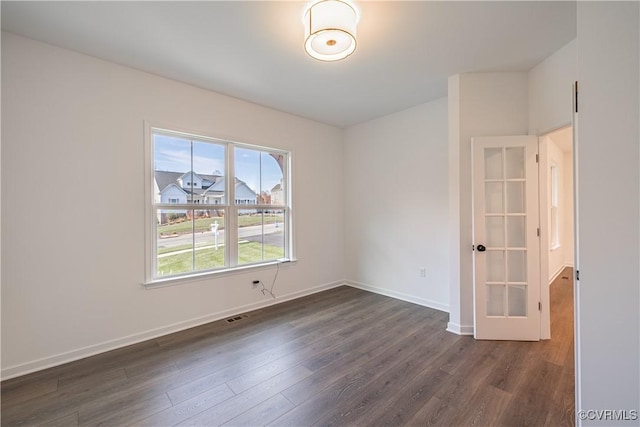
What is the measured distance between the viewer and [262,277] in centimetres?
366

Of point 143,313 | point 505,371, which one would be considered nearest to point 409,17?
point 505,371

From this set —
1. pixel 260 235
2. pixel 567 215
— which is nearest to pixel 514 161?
pixel 260 235

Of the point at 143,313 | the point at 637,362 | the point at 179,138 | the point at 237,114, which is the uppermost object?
the point at 237,114

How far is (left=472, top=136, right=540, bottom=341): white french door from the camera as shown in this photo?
265 centimetres

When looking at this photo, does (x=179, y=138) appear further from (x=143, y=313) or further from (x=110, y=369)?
(x=110, y=369)

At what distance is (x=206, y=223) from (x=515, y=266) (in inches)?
138

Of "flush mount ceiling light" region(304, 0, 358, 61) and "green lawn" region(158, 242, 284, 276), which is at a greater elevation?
"flush mount ceiling light" region(304, 0, 358, 61)

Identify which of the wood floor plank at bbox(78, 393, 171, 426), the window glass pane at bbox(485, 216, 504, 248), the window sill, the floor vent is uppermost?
the window glass pane at bbox(485, 216, 504, 248)

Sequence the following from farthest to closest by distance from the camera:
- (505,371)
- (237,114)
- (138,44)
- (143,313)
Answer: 1. (237,114)
2. (143,313)
3. (138,44)
4. (505,371)

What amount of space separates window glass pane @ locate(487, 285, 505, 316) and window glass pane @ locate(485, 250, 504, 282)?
0.09 meters

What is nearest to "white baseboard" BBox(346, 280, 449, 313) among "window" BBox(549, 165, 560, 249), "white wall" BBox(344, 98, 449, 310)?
"white wall" BBox(344, 98, 449, 310)

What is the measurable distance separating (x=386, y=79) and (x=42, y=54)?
3215 mm

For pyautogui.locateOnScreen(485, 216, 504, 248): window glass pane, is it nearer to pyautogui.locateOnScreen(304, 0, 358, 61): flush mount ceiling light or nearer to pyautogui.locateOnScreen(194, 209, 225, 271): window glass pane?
pyautogui.locateOnScreen(304, 0, 358, 61): flush mount ceiling light

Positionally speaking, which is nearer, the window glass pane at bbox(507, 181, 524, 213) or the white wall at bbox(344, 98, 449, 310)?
the window glass pane at bbox(507, 181, 524, 213)
